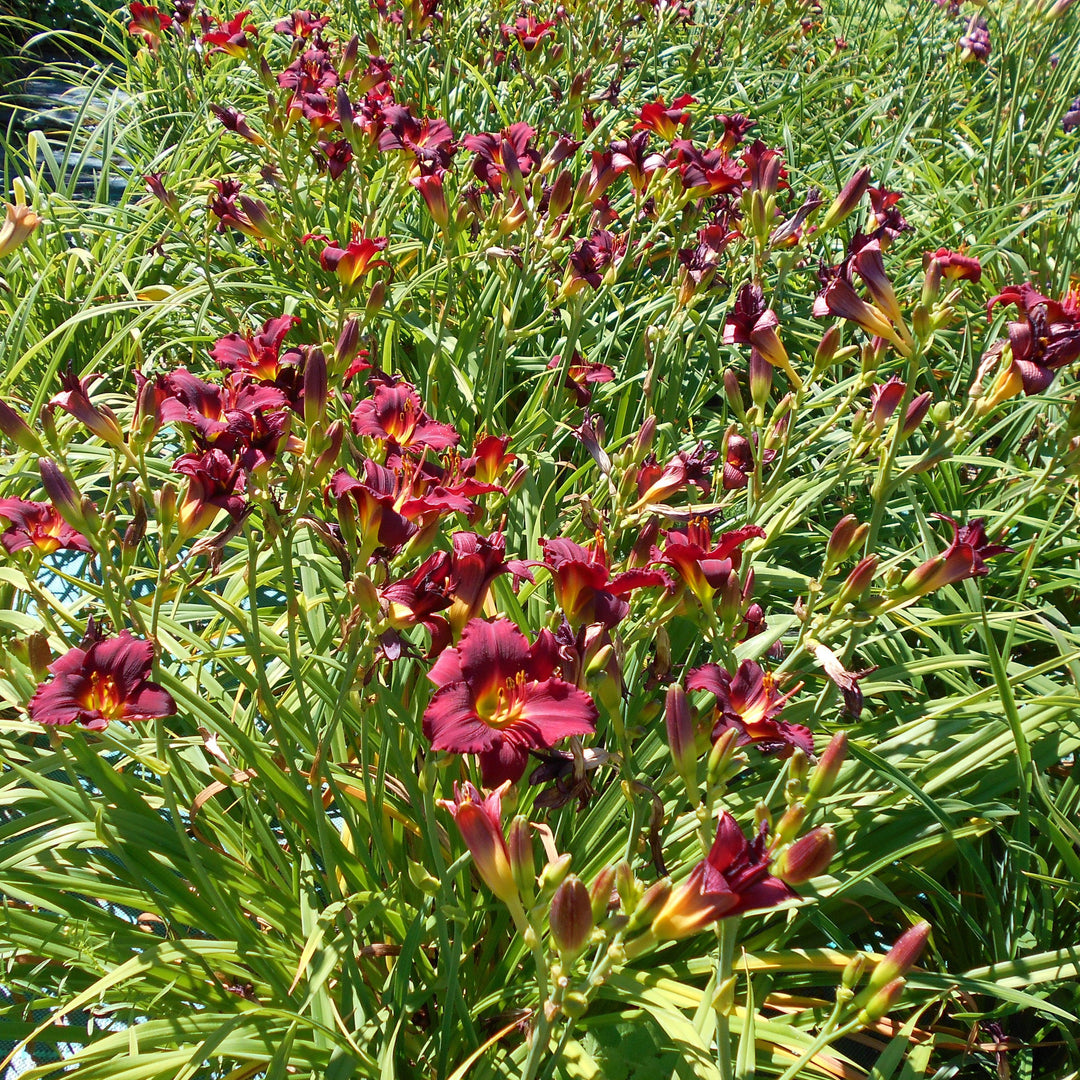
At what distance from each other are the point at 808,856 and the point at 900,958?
13cm

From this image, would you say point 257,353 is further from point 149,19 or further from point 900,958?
point 149,19

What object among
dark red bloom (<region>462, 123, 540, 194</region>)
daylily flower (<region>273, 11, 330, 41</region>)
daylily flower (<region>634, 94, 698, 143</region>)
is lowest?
dark red bloom (<region>462, 123, 540, 194</region>)

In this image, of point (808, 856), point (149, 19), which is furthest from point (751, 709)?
point (149, 19)

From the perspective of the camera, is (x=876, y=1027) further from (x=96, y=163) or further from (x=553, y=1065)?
(x=96, y=163)

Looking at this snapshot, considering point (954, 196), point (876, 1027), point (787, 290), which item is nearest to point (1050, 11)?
point (954, 196)

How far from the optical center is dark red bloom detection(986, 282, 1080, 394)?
1234mm

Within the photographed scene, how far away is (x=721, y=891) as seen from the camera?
0.75 meters

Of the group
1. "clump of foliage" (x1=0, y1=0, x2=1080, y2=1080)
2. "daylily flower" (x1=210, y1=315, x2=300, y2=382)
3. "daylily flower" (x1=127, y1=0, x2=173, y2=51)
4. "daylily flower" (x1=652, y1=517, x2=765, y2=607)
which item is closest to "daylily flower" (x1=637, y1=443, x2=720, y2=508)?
"clump of foliage" (x1=0, y1=0, x2=1080, y2=1080)

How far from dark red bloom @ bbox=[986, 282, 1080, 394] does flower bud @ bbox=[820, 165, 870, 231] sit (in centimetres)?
61

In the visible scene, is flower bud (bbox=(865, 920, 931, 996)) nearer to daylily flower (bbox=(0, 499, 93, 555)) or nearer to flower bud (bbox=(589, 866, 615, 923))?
flower bud (bbox=(589, 866, 615, 923))

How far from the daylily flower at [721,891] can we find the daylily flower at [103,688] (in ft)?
2.16

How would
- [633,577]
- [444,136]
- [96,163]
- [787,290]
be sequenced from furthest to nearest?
[96,163], [787,290], [444,136], [633,577]

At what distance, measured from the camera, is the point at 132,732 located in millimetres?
1546

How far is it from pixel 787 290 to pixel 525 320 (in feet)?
3.24
